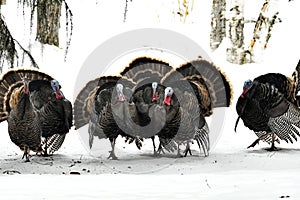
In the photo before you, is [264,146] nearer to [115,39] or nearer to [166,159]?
[166,159]

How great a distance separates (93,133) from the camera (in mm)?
6840

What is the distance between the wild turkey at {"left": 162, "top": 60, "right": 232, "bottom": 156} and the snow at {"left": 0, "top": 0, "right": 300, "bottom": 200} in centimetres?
27

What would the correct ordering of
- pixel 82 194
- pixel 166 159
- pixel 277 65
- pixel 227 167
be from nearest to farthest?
pixel 82 194, pixel 227 167, pixel 166 159, pixel 277 65

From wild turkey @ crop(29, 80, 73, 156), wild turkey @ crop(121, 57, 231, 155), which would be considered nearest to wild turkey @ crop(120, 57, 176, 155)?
wild turkey @ crop(121, 57, 231, 155)

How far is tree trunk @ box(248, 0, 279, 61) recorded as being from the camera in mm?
11914

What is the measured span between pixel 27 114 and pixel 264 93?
2771 millimetres

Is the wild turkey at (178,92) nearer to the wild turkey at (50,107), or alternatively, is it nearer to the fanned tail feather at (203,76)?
the fanned tail feather at (203,76)

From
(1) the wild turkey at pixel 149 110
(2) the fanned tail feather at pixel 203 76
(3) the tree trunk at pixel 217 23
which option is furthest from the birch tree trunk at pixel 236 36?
(1) the wild turkey at pixel 149 110

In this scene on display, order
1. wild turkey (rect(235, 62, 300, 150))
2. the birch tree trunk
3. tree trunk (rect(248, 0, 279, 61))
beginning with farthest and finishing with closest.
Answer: tree trunk (rect(248, 0, 279, 61))
the birch tree trunk
wild turkey (rect(235, 62, 300, 150))

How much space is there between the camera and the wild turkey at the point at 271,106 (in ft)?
A: 22.9

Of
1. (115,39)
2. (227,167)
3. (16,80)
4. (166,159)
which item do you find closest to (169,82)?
(166,159)

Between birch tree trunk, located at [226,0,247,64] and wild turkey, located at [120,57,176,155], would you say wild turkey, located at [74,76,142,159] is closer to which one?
wild turkey, located at [120,57,176,155]

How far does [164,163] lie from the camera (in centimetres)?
641

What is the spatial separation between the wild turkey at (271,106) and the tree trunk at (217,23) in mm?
5441
